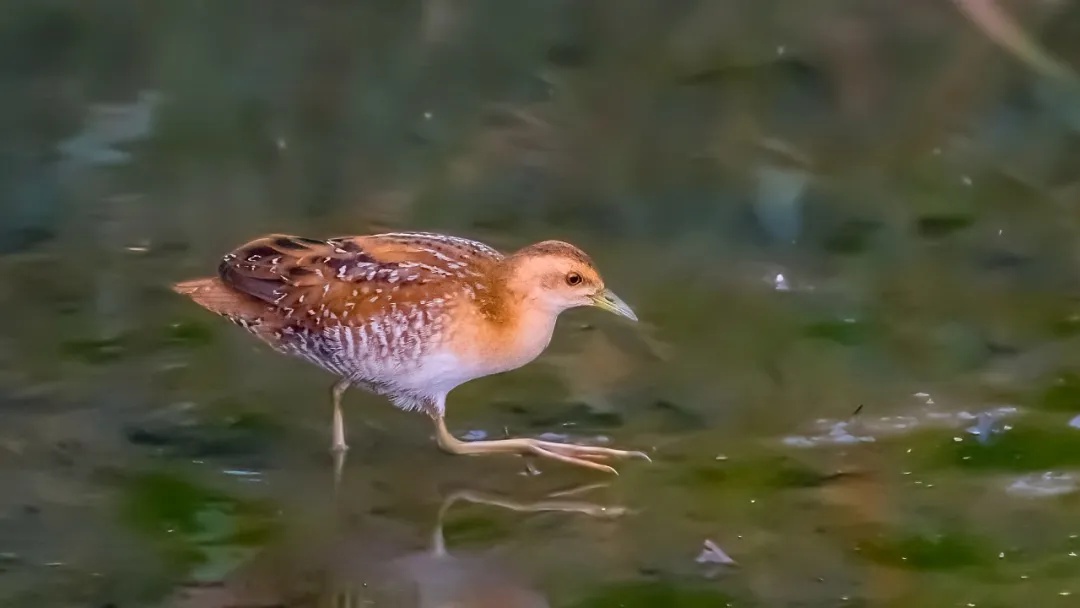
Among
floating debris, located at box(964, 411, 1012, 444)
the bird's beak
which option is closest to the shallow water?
floating debris, located at box(964, 411, 1012, 444)

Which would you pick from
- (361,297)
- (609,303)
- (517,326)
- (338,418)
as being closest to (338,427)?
(338,418)

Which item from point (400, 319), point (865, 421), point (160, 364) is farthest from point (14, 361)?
point (865, 421)

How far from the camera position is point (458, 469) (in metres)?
2.48

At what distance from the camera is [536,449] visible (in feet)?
8.10

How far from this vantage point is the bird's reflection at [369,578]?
2.09 metres

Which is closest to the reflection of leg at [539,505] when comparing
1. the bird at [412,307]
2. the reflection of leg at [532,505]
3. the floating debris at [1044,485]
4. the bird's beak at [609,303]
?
the reflection of leg at [532,505]

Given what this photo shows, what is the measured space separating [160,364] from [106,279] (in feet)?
1.50

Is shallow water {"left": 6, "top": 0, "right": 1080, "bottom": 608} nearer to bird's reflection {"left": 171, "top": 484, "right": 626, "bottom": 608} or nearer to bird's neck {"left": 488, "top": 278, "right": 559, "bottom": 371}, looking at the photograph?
bird's reflection {"left": 171, "top": 484, "right": 626, "bottom": 608}

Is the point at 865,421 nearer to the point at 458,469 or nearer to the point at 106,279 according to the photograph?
the point at 458,469

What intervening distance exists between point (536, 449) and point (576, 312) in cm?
68

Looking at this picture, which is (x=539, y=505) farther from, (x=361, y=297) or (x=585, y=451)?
(x=361, y=297)

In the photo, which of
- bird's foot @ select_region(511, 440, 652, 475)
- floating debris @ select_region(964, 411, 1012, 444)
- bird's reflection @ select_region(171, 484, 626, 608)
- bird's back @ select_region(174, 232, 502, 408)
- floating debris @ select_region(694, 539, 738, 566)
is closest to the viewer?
bird's reflection @ select_region(171, 484, 626, 608)

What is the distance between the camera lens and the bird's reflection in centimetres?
209

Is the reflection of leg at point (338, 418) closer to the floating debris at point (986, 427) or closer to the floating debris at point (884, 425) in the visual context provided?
the floating debris at point (884, 425)
